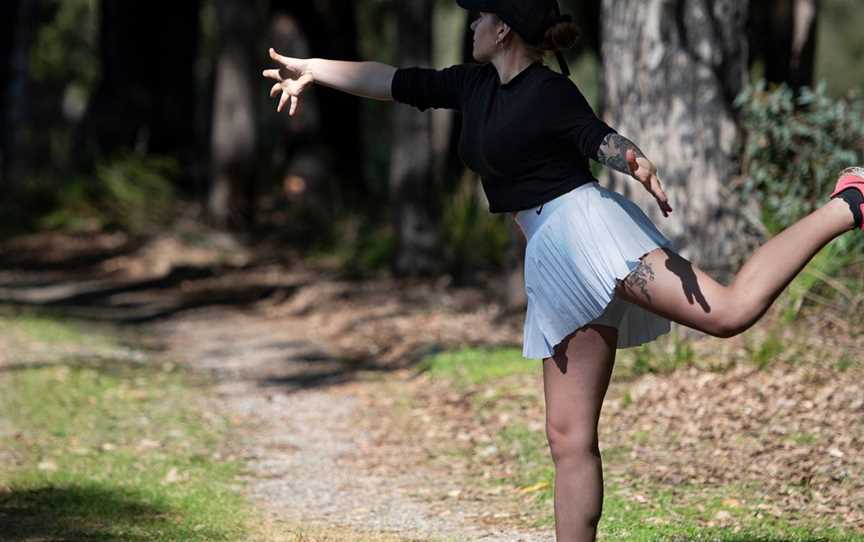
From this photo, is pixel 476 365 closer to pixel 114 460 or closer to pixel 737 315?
pixel 114 460

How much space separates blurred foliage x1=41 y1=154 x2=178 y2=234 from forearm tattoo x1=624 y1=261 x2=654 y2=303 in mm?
15511

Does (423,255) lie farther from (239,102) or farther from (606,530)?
(606,530)

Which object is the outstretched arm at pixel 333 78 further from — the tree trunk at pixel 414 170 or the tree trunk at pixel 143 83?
the tree trunk at pixel 143 83

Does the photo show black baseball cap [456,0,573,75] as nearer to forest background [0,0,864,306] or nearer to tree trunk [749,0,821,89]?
forest background [0,0,864,306]

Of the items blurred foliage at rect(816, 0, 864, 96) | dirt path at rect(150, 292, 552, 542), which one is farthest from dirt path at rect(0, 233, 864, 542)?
blurred foliage at rect(816, 0, 864, 96)

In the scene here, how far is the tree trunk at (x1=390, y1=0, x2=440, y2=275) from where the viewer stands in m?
13.7

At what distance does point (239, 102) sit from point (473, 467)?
11.2 metres

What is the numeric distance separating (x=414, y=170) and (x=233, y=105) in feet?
16.1

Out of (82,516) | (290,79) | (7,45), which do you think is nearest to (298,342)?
(82,516)

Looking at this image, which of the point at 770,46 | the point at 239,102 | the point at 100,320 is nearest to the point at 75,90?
the point at 239,102

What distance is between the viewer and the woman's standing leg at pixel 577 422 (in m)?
4.70

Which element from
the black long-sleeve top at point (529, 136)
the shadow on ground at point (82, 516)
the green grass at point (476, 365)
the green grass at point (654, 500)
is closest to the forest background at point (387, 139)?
the black long-sleeve top at point (529, 136)

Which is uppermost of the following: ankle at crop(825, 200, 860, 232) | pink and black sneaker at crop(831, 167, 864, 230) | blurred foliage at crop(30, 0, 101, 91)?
pink and black sneaker at crop(831, 167, 864, 230)

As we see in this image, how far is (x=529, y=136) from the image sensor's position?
4.64m
